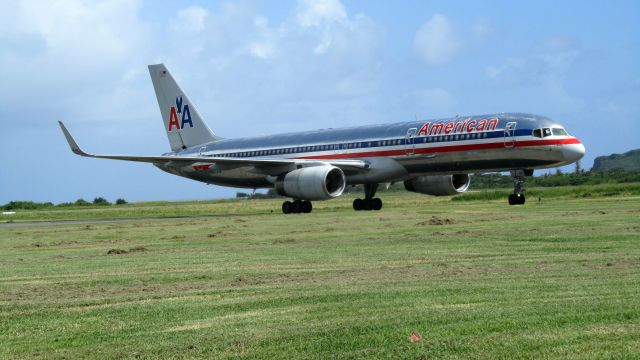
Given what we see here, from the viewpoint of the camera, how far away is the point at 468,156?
38594 millimetres

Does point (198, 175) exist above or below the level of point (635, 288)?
above

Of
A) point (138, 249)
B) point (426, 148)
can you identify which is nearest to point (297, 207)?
point (426, 148)

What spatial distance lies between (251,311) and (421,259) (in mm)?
6062

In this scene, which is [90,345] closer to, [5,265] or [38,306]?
[38,306]

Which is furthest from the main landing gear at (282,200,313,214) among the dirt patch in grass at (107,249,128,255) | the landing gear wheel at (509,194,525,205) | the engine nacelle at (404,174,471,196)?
the dirt patch in grass at (107,249,128,255)

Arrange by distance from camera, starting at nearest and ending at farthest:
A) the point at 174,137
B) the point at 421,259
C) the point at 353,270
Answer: the point at 353,270
the point at 421,259
the point at 174,137

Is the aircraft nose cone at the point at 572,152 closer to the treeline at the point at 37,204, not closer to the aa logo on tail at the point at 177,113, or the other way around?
the aa logo on tail at the point at 177,113

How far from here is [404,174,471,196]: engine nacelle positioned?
44.6 m

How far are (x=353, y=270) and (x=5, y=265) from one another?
273 inches

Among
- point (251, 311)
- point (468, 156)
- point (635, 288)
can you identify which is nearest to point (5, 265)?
point (251, 311)

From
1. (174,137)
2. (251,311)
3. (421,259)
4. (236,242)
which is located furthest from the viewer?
(174,137)

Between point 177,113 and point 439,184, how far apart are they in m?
16.0

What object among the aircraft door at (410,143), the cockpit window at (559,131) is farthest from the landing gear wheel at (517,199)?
the aircraft door at (410,143)

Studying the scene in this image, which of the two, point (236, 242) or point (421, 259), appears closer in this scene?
point (421, 259)
